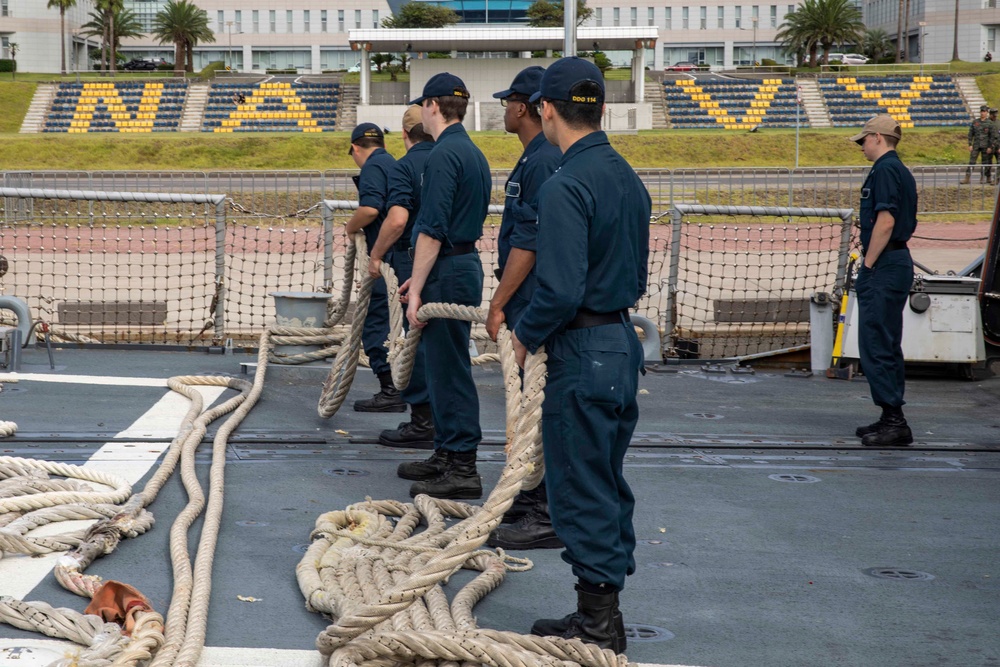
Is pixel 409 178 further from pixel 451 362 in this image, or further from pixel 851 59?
pixel 851 59

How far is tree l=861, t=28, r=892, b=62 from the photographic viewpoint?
267 feet

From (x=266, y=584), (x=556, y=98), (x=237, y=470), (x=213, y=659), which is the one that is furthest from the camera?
(x=237, y=470)

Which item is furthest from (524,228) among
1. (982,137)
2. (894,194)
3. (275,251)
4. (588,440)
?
(982,137)

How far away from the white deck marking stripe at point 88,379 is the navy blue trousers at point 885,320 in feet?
15.7

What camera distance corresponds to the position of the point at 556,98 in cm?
350

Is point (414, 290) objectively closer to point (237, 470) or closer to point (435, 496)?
point (435, 496)

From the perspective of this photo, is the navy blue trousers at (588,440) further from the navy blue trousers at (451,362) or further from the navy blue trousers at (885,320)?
the navy blue trousers at (885,320)

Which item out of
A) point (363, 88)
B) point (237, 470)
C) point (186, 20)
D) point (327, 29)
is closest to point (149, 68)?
point (186, 20)

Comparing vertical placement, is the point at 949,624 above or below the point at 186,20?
below

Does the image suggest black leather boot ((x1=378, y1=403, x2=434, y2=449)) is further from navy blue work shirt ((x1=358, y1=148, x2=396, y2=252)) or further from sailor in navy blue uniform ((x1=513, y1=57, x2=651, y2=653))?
sailor in navy blue uniform ((x1=513, y1=57, x2=651, y2=653))

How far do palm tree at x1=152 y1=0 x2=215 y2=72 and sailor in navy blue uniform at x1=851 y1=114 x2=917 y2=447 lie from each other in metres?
71.4

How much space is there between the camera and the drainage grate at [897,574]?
4207 millimetres

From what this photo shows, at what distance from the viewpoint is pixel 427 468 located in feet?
17.9

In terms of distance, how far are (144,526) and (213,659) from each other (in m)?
1.34
